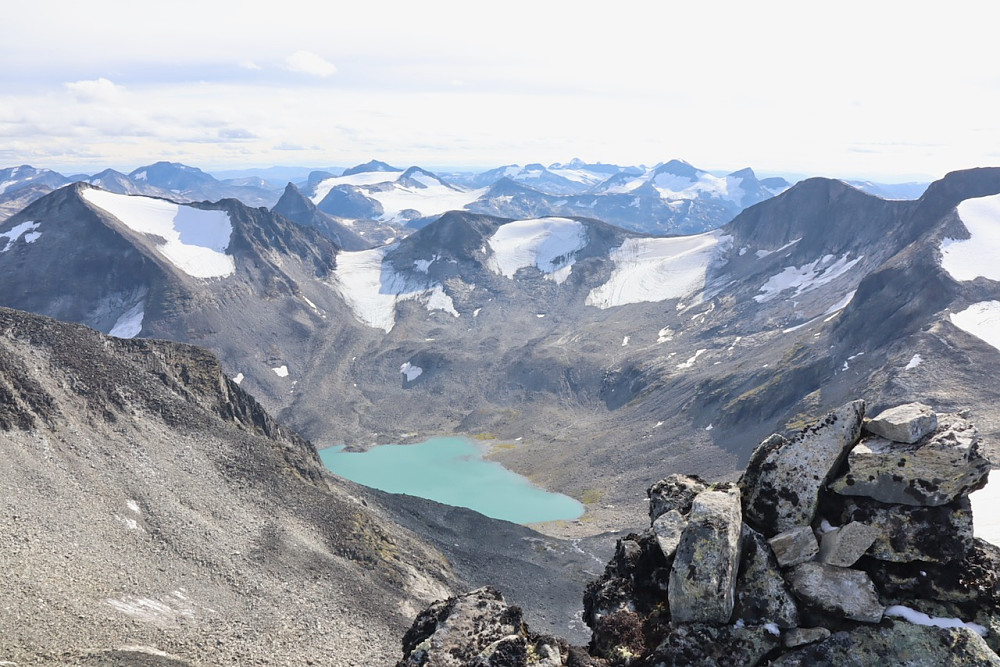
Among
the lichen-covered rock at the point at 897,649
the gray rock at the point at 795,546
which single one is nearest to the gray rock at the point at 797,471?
the gray rock at the point at 795,546

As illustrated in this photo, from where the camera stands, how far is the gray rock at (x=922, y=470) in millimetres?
20609

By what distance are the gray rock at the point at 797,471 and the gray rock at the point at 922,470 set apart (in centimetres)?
65

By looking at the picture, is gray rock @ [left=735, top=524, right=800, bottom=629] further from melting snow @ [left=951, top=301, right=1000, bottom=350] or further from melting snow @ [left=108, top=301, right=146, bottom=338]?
melting snow @ [left=108, top=301, right=146, bottom=338]

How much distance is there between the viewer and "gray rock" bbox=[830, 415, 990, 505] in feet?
67.6

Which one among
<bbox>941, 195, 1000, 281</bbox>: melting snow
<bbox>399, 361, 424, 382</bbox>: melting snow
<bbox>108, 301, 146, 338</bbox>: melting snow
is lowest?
<bbox>399, 361, 424, 382</bbox>: melting snow

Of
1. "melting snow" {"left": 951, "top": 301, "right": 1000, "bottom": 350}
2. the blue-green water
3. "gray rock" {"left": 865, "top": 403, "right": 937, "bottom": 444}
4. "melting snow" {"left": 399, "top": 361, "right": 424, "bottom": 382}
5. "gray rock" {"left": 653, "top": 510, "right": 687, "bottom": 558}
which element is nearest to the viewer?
"gray rock" {"left": 865, "top": 403, "right": 937, "bottom": 444}

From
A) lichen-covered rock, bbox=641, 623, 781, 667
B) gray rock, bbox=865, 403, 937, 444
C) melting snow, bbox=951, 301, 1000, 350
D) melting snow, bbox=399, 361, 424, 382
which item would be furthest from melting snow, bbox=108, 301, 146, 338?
melting snow, bbox=951, 301, 1000, 350

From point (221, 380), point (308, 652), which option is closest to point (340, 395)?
point (221, 380)

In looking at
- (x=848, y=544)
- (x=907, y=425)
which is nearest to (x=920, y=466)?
(x=907, y=425)

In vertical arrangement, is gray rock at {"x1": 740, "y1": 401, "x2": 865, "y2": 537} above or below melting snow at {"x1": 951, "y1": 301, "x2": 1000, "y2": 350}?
above

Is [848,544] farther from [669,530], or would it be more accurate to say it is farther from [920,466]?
[669,530]

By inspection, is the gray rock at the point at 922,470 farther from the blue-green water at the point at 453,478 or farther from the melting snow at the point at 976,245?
the melting snow at the point at 976,245

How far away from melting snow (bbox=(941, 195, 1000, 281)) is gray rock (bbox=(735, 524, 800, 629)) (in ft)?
460

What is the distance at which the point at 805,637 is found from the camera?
18766 mm
